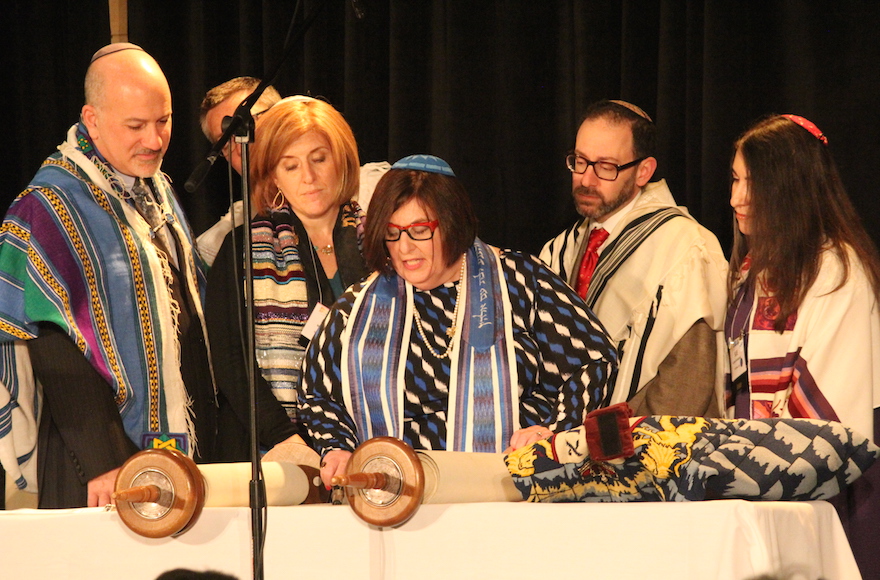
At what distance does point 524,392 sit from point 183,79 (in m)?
2.17

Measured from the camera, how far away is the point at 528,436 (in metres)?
2.05

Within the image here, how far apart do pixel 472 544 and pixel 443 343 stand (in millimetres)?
763

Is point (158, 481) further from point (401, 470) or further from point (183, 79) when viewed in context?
point (183, 79)

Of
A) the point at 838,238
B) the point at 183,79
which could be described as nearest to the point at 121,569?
the point at 838,238

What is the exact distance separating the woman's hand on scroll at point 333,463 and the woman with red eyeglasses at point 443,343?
0.19ft

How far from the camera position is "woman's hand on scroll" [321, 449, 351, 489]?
76.3 inches

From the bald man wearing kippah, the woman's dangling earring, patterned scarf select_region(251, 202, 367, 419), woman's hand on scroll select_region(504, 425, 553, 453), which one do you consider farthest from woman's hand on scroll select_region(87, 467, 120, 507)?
woman's hand on scroll select_region(504, 425, 553, 453)

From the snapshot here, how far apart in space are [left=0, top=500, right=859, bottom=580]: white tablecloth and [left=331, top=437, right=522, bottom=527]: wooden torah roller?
4 centimetres

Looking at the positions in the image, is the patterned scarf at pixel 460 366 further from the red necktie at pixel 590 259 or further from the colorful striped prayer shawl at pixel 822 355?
the red necktie at pixel 590 259

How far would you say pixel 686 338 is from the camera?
2.55 m

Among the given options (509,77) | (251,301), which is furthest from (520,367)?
(509,77)

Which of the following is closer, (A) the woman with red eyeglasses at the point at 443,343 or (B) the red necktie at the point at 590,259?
(A) the woman with red eyeglasses at the point at 443,343

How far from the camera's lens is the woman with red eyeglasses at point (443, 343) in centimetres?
214

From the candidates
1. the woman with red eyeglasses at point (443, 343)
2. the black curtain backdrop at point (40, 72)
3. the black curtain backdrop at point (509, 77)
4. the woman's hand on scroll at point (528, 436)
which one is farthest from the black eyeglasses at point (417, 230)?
the black curtain backdrop at point (40, 72)
